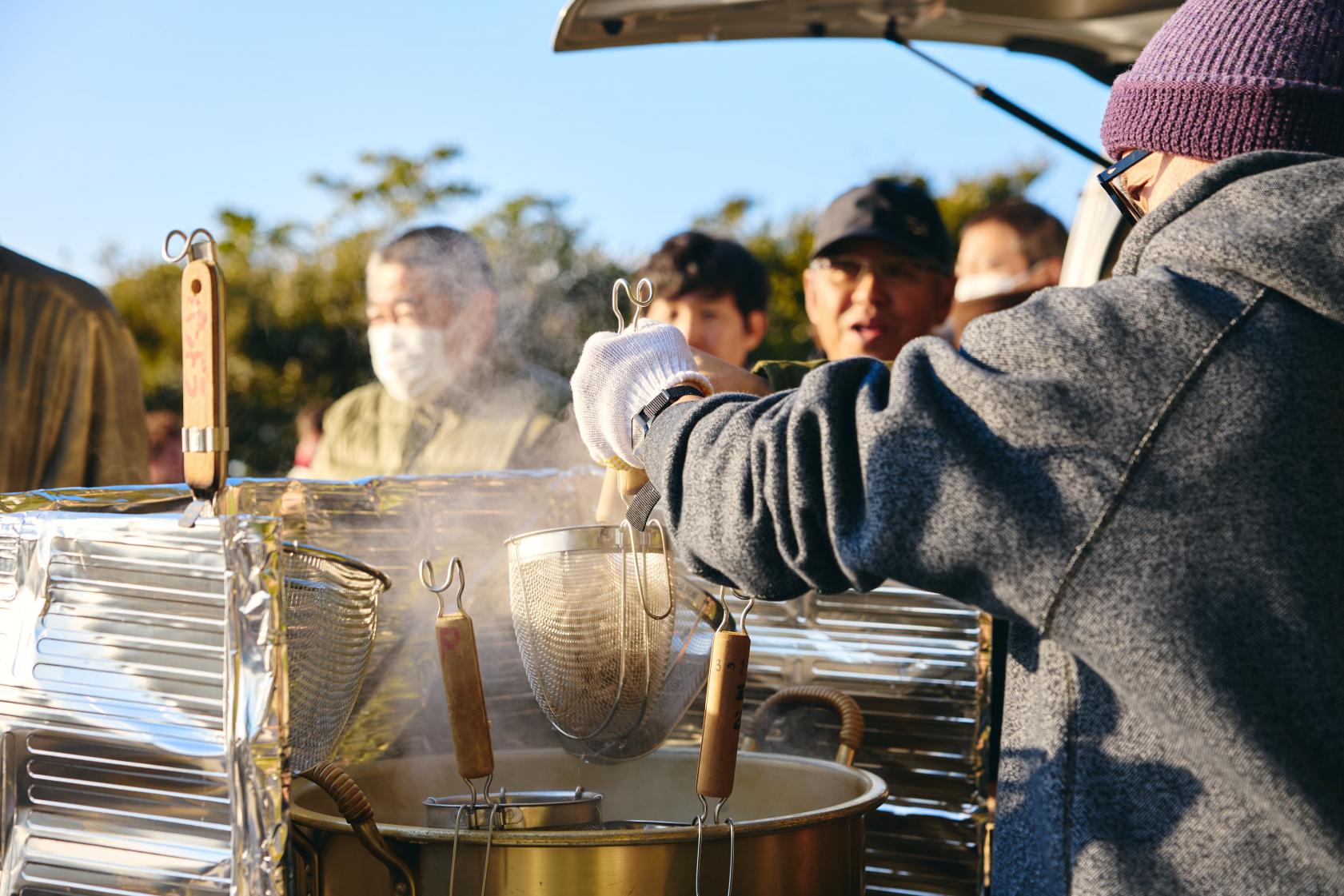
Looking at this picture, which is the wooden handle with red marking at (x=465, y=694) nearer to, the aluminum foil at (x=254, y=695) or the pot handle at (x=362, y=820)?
the pot handle at (x=362, y=820)

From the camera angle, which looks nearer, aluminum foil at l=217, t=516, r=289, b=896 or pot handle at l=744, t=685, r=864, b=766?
aluminum foil at l=217, t=516, r=289, b=896

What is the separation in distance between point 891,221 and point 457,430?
4.10 feet

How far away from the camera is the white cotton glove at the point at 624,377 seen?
1417mm

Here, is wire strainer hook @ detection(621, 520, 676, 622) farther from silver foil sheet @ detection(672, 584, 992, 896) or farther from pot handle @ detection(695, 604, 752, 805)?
silver foil sheet @ detection(672, 584, 992, 896)

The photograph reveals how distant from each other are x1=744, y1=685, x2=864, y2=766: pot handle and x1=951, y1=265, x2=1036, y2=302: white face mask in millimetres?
1912

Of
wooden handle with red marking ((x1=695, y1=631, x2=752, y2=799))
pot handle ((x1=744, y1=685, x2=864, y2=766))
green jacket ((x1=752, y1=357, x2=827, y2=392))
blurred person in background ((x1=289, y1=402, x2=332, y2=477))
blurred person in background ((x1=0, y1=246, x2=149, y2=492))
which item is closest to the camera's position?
wooden handle with red marking ((x1=695, y1=631, x2=752, y2=799))

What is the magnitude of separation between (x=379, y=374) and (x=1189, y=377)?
2612mm

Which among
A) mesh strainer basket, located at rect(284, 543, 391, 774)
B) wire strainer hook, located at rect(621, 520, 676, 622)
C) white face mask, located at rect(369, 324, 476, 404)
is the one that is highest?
white face mask, located at rect(369, 324, 476, 404)

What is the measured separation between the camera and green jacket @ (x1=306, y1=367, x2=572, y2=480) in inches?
116

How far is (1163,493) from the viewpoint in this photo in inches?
40.1

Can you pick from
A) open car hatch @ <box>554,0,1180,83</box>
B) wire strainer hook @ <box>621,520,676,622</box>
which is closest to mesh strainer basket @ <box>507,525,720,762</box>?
wire strainer hook @ <box>621,520,676,622</box>

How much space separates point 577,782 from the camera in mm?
2006

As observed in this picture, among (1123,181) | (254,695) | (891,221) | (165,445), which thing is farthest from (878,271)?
(165,445)

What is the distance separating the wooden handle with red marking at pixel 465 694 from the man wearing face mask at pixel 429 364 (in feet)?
5.53
